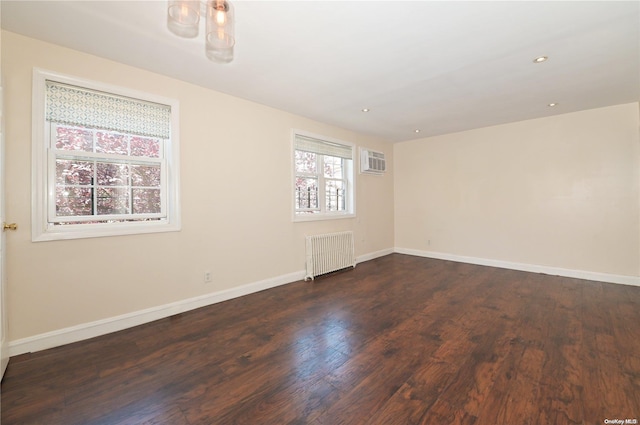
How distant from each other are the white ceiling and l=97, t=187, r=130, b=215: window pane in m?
1.26

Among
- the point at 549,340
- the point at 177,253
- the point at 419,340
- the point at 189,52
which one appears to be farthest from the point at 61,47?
the point at 549,340

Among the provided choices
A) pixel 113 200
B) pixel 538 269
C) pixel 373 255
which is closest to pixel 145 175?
pixel 113 200

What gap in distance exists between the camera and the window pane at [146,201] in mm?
2783

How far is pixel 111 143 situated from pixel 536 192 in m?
6.08

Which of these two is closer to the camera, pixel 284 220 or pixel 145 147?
pixel 145 147

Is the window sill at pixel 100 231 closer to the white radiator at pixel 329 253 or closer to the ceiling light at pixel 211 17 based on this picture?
the ceiling light at pixel 211 17

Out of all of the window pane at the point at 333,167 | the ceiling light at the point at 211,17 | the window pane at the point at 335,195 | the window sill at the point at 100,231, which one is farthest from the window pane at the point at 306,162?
the ceiling light at the point at 211,17

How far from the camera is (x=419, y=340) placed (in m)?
2.39

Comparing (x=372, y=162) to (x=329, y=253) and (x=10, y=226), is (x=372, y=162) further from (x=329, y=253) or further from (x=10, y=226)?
(x=10, y=226)

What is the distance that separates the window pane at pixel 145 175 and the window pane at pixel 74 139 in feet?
1.30

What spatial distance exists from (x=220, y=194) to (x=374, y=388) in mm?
2639

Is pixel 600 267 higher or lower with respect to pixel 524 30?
lower

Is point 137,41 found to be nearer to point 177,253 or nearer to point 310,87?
point 310,87

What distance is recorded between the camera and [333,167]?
5035 millimetres
